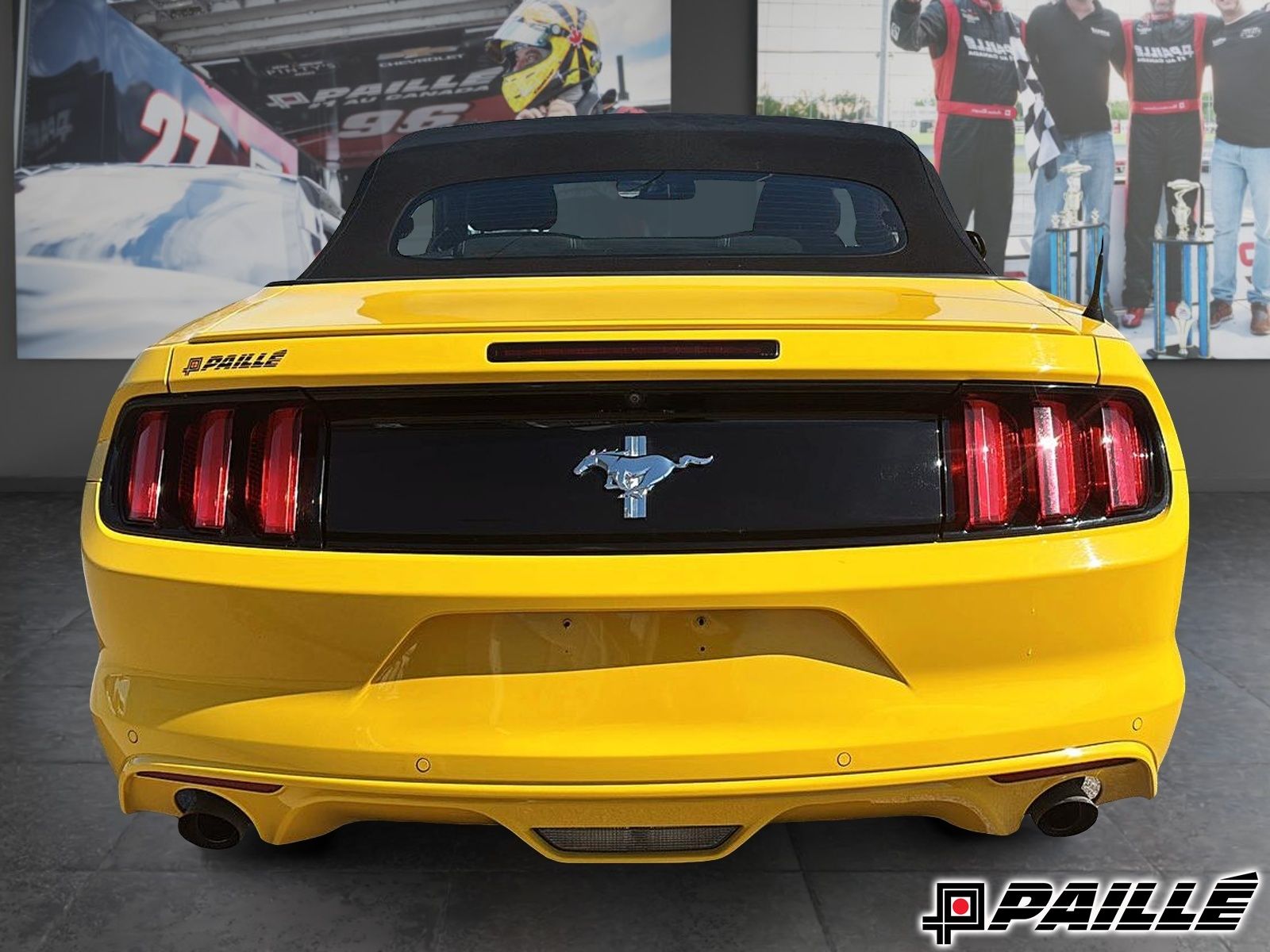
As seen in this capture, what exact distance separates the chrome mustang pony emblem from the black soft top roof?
88cm

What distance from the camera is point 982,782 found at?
1754mm

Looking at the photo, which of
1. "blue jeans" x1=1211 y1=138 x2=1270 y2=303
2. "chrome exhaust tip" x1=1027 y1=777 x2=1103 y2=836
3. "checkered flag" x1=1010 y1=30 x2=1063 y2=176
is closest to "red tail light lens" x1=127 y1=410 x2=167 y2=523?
"chrome exhaust tip" x1=1027 y1=777 x2=1103 y2=836

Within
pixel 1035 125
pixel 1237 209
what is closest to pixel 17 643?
pixel 1035 125

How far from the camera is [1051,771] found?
1747 millimetres

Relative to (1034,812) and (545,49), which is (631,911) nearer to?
(1034,812)

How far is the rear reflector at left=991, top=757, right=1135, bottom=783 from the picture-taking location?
5.69 ft

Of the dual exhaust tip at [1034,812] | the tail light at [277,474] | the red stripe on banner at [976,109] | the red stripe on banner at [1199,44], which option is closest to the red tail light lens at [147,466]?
the tail light at [277,474]

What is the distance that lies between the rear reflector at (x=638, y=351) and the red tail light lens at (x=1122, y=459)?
51 cm

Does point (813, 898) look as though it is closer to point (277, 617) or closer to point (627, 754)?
point (627, 754)

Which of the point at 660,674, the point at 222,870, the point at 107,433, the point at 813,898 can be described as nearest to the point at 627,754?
the point at 660,674

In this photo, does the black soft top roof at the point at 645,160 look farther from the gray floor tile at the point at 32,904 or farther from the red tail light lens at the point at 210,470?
the gray floor tile at the point at 32,904

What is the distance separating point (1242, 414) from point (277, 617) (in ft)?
23.1

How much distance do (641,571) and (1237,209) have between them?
22.4 feet

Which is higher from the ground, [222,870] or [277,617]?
[277,617]
